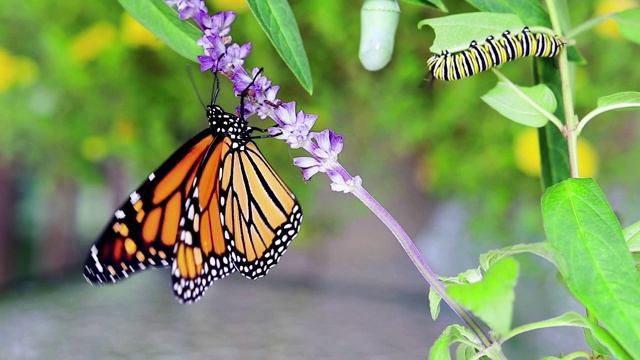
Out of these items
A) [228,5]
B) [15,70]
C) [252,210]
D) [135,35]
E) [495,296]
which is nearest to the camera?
[495,296]

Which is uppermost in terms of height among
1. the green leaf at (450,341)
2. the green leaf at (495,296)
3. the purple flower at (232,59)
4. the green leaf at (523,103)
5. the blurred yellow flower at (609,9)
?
the blurred yellow flower at (609,9)

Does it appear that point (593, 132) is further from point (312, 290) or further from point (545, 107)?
point (545, 107)

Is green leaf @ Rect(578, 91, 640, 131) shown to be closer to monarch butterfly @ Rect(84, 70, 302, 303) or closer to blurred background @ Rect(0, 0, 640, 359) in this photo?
monarch butterfly @ Rect(84, 70, 302, 303)

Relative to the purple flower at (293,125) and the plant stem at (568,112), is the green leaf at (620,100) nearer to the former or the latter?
the plant stem at (568,112)

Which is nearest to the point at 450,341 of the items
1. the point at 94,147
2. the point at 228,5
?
the point at 228,5

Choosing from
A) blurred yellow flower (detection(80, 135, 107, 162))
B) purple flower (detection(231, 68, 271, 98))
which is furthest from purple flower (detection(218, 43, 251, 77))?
blurred yellow flower (detection(80, 135, 107, 162))

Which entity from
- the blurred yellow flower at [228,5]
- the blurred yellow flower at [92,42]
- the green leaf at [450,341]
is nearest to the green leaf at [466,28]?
the green leaf at [450,341]

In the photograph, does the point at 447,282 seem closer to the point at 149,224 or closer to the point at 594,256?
the point at 594,256
